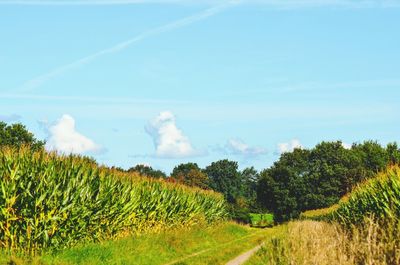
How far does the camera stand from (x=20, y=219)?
20.0 meters

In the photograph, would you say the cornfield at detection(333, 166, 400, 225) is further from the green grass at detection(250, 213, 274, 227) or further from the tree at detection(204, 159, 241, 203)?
the tree at detection(204, 159, 241, 203)

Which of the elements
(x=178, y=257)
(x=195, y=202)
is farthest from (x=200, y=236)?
(x=178, y=257)

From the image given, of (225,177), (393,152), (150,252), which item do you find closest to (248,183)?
(225,177)

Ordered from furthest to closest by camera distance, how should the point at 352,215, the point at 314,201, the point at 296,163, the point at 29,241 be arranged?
the point at 296,163, the point at 314,201, the point at 352,215, the point at 29,241

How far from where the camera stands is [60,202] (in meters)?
21.4

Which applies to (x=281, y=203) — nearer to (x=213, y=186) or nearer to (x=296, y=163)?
(x=296, y=163)

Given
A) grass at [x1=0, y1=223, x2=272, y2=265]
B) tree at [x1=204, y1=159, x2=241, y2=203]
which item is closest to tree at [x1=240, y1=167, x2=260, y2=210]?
tree at [x1=204, y1=159, x2=241, y2=203]

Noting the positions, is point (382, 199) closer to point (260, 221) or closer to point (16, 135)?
point (16, 135)

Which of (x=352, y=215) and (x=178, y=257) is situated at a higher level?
(x=352, y=215)

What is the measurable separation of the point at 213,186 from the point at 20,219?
134581 millimetres

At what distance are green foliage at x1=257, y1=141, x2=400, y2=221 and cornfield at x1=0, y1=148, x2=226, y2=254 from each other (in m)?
60.9

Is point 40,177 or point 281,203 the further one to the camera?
point 281,203

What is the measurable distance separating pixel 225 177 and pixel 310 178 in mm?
68542

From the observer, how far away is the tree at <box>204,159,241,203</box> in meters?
157
